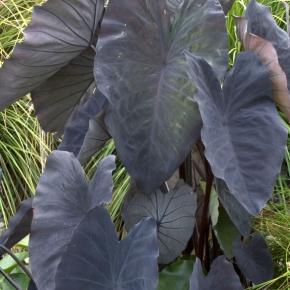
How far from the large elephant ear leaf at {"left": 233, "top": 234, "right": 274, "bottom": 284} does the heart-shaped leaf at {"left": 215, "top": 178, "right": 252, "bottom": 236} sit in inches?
4.9

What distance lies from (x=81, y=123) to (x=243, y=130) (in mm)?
332

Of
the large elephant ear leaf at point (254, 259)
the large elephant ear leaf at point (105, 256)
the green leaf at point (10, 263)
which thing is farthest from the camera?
the green leaf at point (10, 263)

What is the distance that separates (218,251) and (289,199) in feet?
1.18

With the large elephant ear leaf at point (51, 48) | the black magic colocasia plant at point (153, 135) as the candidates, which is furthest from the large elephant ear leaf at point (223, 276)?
the large elephant ear leaf at point (51, 48)

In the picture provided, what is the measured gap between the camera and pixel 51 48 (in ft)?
4.00

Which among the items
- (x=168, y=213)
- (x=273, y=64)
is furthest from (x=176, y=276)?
(x=273, y=64)

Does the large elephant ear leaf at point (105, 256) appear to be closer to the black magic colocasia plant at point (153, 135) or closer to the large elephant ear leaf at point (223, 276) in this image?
the black magic colocasia plant at point (153, 135)

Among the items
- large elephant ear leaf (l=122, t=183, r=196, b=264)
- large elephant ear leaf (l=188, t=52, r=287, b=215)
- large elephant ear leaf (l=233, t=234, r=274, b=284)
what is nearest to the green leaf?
large elephant ear leaf (l=122, t=183, r=196, b=264)

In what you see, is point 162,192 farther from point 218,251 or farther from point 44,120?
point 44,120

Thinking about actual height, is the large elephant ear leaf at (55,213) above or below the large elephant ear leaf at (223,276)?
above

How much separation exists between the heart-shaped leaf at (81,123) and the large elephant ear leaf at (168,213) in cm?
16

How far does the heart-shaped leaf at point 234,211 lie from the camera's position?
1122 mm

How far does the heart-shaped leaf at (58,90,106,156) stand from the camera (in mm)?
1246

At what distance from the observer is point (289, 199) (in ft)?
5.46
